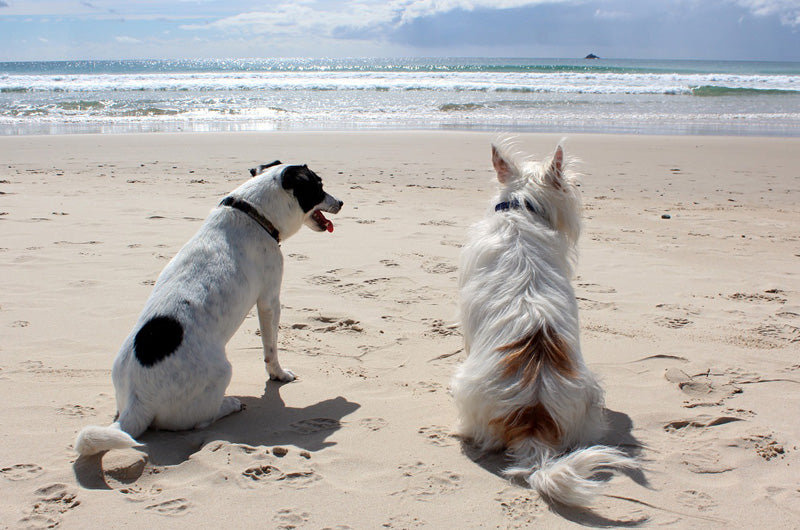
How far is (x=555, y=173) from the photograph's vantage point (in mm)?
3609

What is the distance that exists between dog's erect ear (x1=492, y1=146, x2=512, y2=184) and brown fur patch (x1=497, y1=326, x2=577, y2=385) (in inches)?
41.4

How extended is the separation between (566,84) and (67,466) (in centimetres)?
3622

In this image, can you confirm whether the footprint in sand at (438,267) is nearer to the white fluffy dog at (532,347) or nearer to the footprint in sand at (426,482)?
the white fluffy dog at (532,347)

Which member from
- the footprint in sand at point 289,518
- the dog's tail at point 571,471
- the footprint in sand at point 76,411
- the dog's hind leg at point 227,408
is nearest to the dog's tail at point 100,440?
the dog's hind leg at point 227,408

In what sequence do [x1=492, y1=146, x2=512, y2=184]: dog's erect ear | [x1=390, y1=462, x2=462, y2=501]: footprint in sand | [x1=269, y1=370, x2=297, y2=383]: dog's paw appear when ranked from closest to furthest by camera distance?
1. [x1=390, y1=462, x2=462, y2=501]: footprint in sand
2. [x1=492, y1=146, x2=512, y2=184]: dog's erect ear
3. [x1=269, y1=370, x2=297, y2=383]: dog's paw

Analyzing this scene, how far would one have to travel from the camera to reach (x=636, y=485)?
281cm

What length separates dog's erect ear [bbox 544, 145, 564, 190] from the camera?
11.8 ft

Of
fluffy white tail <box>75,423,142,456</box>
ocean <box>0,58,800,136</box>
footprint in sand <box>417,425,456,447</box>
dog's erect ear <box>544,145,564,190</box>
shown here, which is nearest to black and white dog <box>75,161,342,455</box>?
fluffy white tail <box>75,423,142,456</box>

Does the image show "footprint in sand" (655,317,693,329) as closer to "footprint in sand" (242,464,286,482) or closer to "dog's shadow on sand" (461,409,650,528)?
"dog's shadow on sand" (461,409,650,528)

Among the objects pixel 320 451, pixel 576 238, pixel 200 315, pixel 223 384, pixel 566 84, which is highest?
pixel 566 84

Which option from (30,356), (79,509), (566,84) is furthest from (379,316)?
(566,84)

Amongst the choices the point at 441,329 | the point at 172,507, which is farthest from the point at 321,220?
the point at 172,507

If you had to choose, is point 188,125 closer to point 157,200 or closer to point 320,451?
point 157,200

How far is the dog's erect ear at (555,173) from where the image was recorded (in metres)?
3.59
